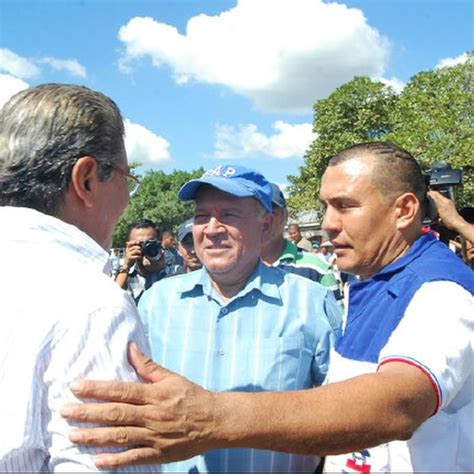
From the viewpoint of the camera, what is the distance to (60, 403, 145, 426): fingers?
3.63 ft

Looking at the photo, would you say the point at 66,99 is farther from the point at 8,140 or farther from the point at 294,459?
the point at 294,459

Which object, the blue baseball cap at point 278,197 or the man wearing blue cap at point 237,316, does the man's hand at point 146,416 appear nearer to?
the man wearing blue cap at point 237,316

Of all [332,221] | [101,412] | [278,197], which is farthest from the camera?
[278,197]

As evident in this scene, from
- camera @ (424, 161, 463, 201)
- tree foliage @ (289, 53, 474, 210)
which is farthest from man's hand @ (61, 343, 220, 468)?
tree foliage @ (289, 53, 474, 210)

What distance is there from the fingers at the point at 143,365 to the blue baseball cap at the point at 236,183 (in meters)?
1.48

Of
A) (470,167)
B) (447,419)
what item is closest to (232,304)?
(447,419)

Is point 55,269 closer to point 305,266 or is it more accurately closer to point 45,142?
point 45,142

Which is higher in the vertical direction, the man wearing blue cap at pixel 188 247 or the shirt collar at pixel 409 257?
the man wearing blue cap at pixel 188 247

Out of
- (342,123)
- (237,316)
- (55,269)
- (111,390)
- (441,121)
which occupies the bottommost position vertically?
(111,390)

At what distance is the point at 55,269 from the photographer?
122 cm

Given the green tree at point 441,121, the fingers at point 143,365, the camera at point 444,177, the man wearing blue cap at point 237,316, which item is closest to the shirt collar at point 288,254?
the camera at point 444,177

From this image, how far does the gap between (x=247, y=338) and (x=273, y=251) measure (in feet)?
9.11

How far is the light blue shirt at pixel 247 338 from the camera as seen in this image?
227 centimetres

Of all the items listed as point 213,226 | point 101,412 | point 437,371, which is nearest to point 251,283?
point 213,226
